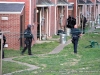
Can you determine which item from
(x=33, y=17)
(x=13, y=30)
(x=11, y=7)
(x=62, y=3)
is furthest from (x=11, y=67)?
(x=62, y=3)

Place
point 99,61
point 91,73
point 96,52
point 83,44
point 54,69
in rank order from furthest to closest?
point 83,44 < point 96,52 < point 99,61 < point 54,69 < point 91,73

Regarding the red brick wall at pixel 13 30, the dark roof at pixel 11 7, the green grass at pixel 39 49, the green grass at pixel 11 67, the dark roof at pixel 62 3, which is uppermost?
the dark roof at pixel 62 3

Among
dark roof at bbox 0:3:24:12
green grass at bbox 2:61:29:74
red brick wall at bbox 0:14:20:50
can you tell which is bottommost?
green grass at bbox 2:61:29:74

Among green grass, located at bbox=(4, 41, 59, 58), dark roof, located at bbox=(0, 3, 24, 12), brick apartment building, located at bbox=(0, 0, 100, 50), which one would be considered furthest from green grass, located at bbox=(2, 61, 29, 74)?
dark roof, located at bbox=(0, 3, 24, 12)

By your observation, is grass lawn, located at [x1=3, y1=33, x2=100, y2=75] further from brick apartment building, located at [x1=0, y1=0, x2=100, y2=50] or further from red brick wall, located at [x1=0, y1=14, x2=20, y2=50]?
brick apartment building, located at [x1=0, y1=0, x2=100, y2=50]

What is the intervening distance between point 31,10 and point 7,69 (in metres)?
12.1

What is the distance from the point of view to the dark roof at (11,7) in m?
31.4

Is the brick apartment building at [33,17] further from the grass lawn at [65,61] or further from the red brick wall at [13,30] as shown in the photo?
the grass lawn at [65,61]

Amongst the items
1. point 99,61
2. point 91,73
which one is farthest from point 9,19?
point 91,73

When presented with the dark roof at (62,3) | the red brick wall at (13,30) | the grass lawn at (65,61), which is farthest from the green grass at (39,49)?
the dark roof at (62,3)

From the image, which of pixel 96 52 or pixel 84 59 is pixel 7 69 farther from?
pixel 96 52

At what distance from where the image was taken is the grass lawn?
835 inches

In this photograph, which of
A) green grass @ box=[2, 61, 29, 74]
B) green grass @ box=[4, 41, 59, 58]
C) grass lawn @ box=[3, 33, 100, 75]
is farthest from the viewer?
green grass @ box=[4, 41, 59, 58]

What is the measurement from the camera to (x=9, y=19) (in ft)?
103
